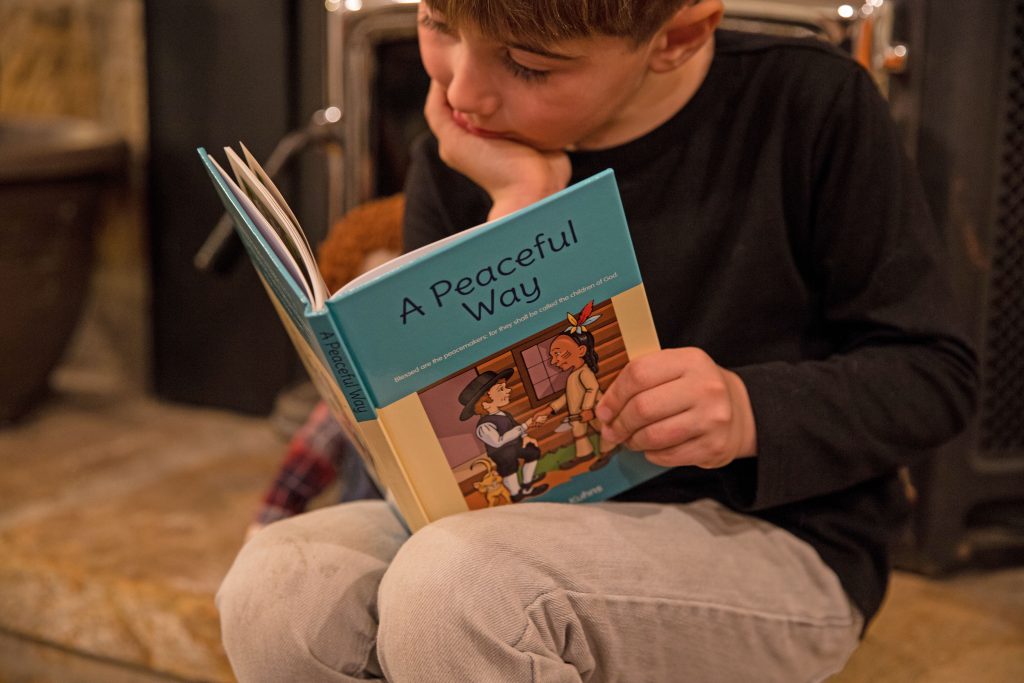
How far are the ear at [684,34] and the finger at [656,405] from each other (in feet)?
0.71

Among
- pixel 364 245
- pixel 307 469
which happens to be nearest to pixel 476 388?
pixel 364 245

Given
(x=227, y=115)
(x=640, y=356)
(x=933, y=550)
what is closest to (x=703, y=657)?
(x=640, y=356)

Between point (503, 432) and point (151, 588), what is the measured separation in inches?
A: 25.0

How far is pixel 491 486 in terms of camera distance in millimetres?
653

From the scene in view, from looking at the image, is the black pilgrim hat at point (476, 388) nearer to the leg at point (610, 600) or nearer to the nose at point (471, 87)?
the leg at point (610, 600)

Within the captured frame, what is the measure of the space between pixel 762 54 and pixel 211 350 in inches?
44.5

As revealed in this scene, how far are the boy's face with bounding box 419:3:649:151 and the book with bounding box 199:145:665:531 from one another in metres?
0.11

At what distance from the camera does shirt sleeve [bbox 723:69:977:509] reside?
67 centimetres

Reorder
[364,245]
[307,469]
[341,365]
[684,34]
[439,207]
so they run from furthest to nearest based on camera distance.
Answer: [307,469], [364,245], [439,207], [684,34], [341,365]

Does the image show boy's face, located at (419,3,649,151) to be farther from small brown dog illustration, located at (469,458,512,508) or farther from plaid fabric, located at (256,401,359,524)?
plaid fabric, located at (256,401,359,524)

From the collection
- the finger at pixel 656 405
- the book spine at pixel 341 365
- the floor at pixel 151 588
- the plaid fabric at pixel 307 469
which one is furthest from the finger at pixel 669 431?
the plaid fabric at pixel 307 469

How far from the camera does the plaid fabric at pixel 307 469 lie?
1202 millimetres

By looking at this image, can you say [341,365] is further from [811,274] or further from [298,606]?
[811,274]

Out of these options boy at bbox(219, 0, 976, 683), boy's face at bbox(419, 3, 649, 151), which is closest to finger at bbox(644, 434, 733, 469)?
boy at bbox(219, 0, 976, 683)
